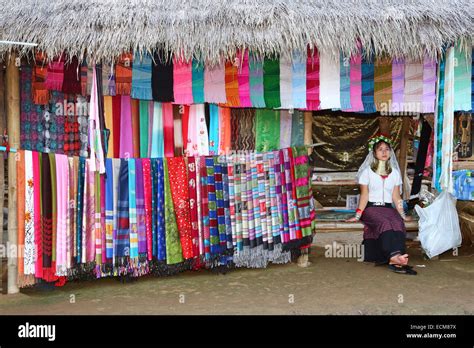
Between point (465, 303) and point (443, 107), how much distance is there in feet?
6.74

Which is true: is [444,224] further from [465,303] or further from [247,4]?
[247,4]

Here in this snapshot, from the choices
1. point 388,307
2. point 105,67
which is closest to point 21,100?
point 105,67

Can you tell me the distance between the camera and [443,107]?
5.68 metres

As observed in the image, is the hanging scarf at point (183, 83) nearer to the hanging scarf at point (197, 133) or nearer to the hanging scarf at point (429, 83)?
the hanging scarf at point (197, 133)

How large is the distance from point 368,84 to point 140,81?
99.6 inches

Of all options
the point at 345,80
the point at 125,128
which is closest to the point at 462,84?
the point at 345,80

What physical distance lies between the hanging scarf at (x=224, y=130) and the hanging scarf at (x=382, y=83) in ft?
5.48

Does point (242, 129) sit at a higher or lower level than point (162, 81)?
lower

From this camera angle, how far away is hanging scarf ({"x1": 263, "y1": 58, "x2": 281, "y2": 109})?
586 centimetres

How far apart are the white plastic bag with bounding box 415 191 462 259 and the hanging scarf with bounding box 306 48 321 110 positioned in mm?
1888

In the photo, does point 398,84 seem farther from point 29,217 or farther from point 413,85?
point 29,217

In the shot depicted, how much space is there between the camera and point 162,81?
573 centimetres

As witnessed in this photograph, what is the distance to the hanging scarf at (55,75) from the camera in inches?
218

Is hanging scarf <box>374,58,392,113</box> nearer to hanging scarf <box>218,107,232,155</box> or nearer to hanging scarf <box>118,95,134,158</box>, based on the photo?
hanging scarf <box>218,107,232,155</box>
